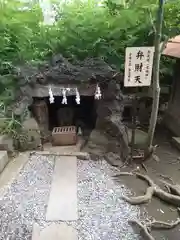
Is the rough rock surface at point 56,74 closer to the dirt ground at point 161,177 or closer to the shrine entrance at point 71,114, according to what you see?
the shrine entrance at point 71,114

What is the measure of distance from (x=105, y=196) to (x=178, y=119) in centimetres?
427

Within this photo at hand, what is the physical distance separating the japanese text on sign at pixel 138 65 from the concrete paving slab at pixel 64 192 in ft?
7.21

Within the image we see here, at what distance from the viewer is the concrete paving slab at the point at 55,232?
139 inches

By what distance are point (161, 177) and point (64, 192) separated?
2544 millimetres

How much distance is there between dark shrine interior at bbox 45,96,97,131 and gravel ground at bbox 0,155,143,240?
7.55 feet

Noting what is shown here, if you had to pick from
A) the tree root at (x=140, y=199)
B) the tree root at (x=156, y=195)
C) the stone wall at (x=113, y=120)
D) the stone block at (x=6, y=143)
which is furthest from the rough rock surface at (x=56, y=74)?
the tree root at (x=140, y=199)

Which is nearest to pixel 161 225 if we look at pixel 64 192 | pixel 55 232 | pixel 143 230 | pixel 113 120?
pixel 143 230

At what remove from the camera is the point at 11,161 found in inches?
224

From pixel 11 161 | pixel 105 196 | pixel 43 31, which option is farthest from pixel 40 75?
pixel 105 196

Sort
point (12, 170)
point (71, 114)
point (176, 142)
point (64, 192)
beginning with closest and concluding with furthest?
point (64, 192)
point (12, 170)
point (176, 142)
point (71, 114)

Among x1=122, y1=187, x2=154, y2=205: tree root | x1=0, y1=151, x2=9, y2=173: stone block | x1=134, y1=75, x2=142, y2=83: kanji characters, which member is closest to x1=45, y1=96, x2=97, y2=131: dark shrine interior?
x1=0, y1=151, x2=9, y2=173: stone block

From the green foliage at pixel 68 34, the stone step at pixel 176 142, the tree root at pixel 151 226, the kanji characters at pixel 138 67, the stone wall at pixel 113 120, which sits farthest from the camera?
the stone step at pixel 176 142

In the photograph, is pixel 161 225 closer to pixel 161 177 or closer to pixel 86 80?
pixel 161 177

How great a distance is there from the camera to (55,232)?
3.63 metres
